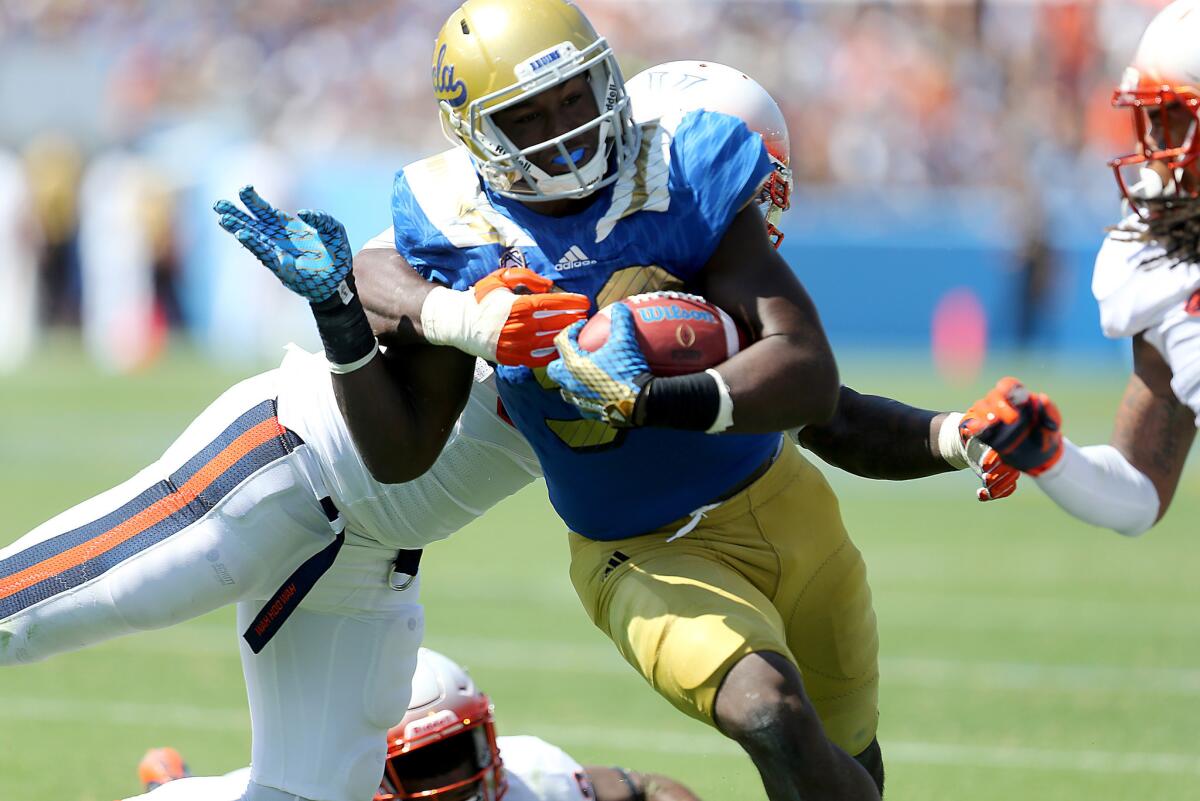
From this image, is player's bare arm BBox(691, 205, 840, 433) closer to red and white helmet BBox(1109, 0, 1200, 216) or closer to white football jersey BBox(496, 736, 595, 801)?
red and white helmet BBox(1109, 0, 1200, 216)

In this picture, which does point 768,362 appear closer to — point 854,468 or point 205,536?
point 854,468

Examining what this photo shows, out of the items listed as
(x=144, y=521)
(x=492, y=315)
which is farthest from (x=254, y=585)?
(x=492, y=315)

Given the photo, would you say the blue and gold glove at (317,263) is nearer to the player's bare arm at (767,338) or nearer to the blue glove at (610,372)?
the blue glove at (610,372)

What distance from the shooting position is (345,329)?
3371mm

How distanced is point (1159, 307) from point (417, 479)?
157 centimetres

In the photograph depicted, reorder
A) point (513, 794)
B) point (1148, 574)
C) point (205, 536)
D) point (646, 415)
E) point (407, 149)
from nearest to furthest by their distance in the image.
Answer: point (646, 415) < point (205, 536) < point (513, 794) < point (1148, 574) < point (407, 149)

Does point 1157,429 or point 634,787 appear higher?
point 1157,429

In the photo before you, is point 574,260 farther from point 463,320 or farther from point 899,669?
point 899,669

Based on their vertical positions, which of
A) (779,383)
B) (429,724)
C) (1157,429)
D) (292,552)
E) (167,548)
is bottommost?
(429,724)

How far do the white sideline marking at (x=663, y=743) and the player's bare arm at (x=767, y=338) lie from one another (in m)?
2.26

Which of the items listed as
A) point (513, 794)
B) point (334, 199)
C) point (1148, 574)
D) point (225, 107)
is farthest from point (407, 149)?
point (513, 794)

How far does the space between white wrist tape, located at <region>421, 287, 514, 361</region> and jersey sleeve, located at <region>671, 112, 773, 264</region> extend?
0.40 m

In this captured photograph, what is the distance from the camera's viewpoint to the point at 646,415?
123 inches

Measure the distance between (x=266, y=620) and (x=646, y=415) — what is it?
1.12m
